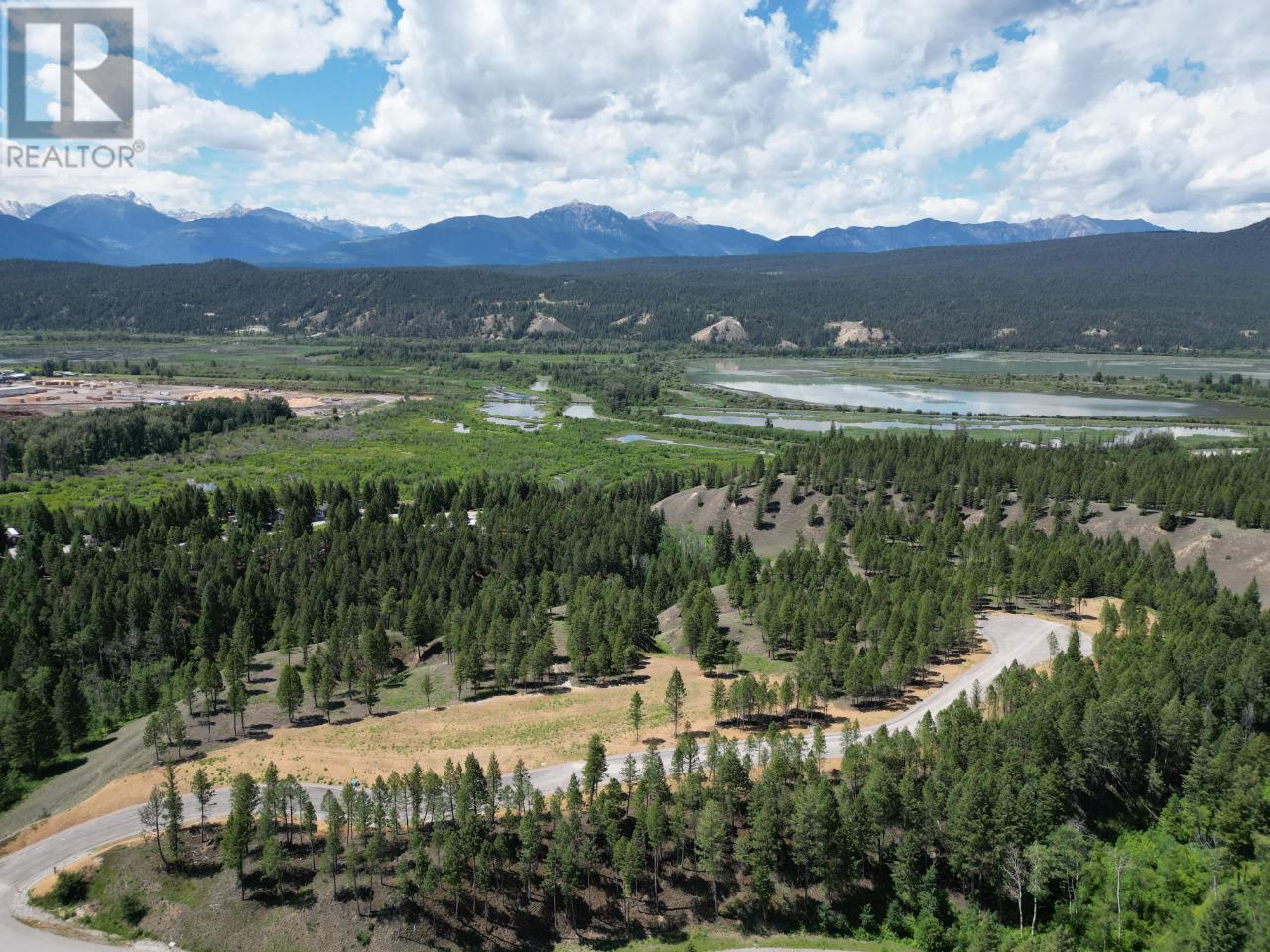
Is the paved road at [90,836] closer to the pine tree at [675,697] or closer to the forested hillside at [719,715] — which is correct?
the forested hillside at [719,715]

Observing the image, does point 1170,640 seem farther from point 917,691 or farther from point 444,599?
point 444,599

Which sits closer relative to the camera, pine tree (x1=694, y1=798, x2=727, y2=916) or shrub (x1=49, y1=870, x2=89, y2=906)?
shrub (x1=49, y1=870, x2=89, y2=906)

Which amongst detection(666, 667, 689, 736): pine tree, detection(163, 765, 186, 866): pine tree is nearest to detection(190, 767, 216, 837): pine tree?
detection(163, 765, 186, 866): pine tree


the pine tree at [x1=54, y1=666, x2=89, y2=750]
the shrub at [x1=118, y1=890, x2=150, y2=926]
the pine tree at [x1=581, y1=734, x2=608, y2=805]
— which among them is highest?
the pine tree at [x1=581, y1=734, x2=608, y2=805]

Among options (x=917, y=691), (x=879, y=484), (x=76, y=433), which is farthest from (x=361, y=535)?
(x=76, y=433)

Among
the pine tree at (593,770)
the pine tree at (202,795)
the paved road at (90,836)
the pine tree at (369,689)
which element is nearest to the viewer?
the paved road at (90,836)

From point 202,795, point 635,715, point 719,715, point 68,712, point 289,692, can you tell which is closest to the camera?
point 202,795

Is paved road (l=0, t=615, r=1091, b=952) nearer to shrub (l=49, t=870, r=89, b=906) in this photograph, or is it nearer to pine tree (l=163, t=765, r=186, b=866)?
shrub (l=49, t=870, r=89, b=906)

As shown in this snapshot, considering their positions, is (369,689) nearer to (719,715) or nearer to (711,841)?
(719,715)

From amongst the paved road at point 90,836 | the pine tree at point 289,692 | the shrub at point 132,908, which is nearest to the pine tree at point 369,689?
the pine tree at point 289,692

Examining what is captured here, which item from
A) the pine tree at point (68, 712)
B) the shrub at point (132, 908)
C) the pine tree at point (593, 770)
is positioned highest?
the pine tree at point (593, 770)

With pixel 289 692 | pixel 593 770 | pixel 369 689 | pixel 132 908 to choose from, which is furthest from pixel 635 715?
pixel 132 908
